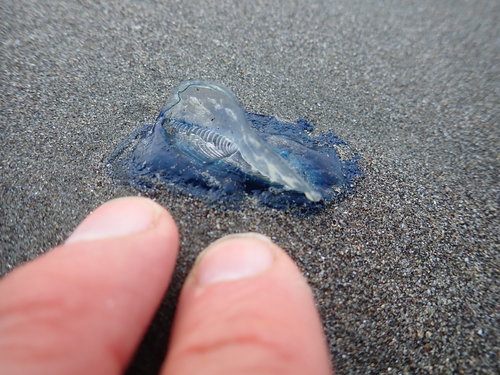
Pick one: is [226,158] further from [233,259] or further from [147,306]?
[147,306]

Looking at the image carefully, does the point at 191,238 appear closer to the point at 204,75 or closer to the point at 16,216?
the point at 16,216

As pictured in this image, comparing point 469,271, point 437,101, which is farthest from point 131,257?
point 437,101

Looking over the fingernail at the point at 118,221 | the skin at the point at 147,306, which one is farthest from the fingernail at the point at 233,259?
the fingernail at the point at 118,221

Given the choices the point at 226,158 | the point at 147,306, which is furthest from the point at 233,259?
→ the point at 226,158

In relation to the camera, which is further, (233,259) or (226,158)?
(226,158)

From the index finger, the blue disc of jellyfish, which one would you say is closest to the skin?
the index finger

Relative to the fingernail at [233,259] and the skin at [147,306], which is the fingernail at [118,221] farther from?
the fingernail at [233,259]

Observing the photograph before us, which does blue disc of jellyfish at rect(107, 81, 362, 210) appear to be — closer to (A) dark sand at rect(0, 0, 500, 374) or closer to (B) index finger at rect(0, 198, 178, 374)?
(A) dark sand at rect(0, 0, 500, 374)
